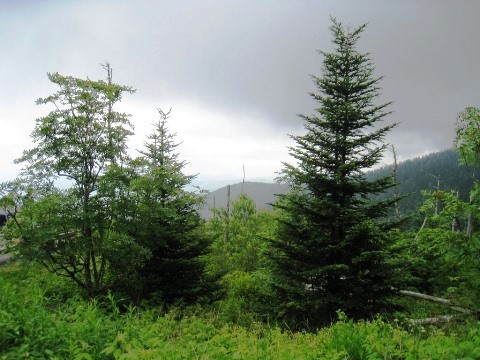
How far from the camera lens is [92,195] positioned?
8.94m

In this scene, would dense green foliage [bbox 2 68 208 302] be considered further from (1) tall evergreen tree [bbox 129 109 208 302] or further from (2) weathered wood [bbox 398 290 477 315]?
(2) weathered wood [bbox 398 290 477 315]

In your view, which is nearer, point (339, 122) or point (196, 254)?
point (339, 122)

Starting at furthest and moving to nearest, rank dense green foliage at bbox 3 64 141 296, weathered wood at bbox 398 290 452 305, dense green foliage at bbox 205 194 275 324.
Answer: weathered wood at bbox 398 290 452 305, dense green foliage at bbox 205 194 275 324, dense green foliage at bbox 3 64 141 296

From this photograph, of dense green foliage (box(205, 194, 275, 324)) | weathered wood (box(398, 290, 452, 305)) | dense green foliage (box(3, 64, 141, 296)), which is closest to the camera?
dense green foliage (box(3, 64, 141, 296))

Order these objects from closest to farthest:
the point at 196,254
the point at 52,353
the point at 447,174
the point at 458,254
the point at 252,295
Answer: the point at 52,353
the point at 458,254
the point at 196,254
the point at 252,295
the point at 447,174

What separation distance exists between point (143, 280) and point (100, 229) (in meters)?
3.18

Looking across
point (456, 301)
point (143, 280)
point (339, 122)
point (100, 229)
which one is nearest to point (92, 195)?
point (100, 229)

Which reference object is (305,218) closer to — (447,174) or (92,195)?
(92,195)

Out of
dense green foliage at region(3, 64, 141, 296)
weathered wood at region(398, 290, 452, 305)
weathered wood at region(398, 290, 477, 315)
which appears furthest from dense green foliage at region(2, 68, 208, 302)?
weathered wood at region(398, 290, 452, 305)

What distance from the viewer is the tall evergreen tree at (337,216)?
997 cm

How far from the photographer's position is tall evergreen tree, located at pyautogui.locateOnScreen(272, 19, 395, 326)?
9.97m

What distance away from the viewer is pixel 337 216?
10.3 metres

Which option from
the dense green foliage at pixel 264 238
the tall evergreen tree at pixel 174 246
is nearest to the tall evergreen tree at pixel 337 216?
the dense green foliage at pixel 264 238

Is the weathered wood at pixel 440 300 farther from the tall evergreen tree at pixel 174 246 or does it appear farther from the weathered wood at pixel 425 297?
the tall evergreen tree at pixel 174 246
